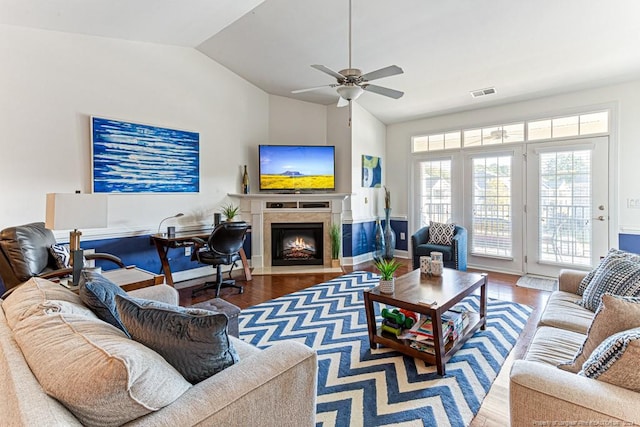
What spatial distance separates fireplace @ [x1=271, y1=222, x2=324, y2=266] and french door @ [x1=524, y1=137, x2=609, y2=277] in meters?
3.10

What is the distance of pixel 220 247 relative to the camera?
3.78m

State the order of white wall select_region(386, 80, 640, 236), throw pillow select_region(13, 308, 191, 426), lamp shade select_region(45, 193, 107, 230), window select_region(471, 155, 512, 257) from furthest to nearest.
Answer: window select_region(471, 155, 512, 257)
white wall select_region(386, 80, 640, 236)
lamp shade select_region(45, 193, 107, 230)
throw pillow select_region(13, 308, 191, 426)

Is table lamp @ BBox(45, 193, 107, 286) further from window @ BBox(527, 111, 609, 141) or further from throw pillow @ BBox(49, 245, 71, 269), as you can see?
window @ BBox(527, 111, 609, 141)

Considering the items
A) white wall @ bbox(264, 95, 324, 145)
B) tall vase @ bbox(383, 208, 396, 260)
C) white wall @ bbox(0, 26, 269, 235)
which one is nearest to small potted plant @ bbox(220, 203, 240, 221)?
white wall @ bbox(0, 26, 269, 235)

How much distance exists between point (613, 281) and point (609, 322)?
1.00 meters

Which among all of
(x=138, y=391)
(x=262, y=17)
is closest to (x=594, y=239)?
(x=262, y=17)

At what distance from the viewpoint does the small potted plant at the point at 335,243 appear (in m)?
5.16

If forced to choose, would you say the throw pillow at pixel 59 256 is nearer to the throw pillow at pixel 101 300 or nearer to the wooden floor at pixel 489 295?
the wooden floor at pixel 489 295

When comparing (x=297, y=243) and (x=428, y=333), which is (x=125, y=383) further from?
(x=297, y=243)

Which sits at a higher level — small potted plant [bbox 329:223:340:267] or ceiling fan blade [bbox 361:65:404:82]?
ceiling fan blade [bbox 361:65:404:82]

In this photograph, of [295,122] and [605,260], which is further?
[295,122]

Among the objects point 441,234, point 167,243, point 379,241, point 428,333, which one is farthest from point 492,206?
point 167,243

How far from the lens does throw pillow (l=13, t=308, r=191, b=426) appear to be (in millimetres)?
773

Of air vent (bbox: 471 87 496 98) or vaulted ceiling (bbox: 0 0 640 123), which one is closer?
vaulted ceiling (bbox: 0 0 640 123)
